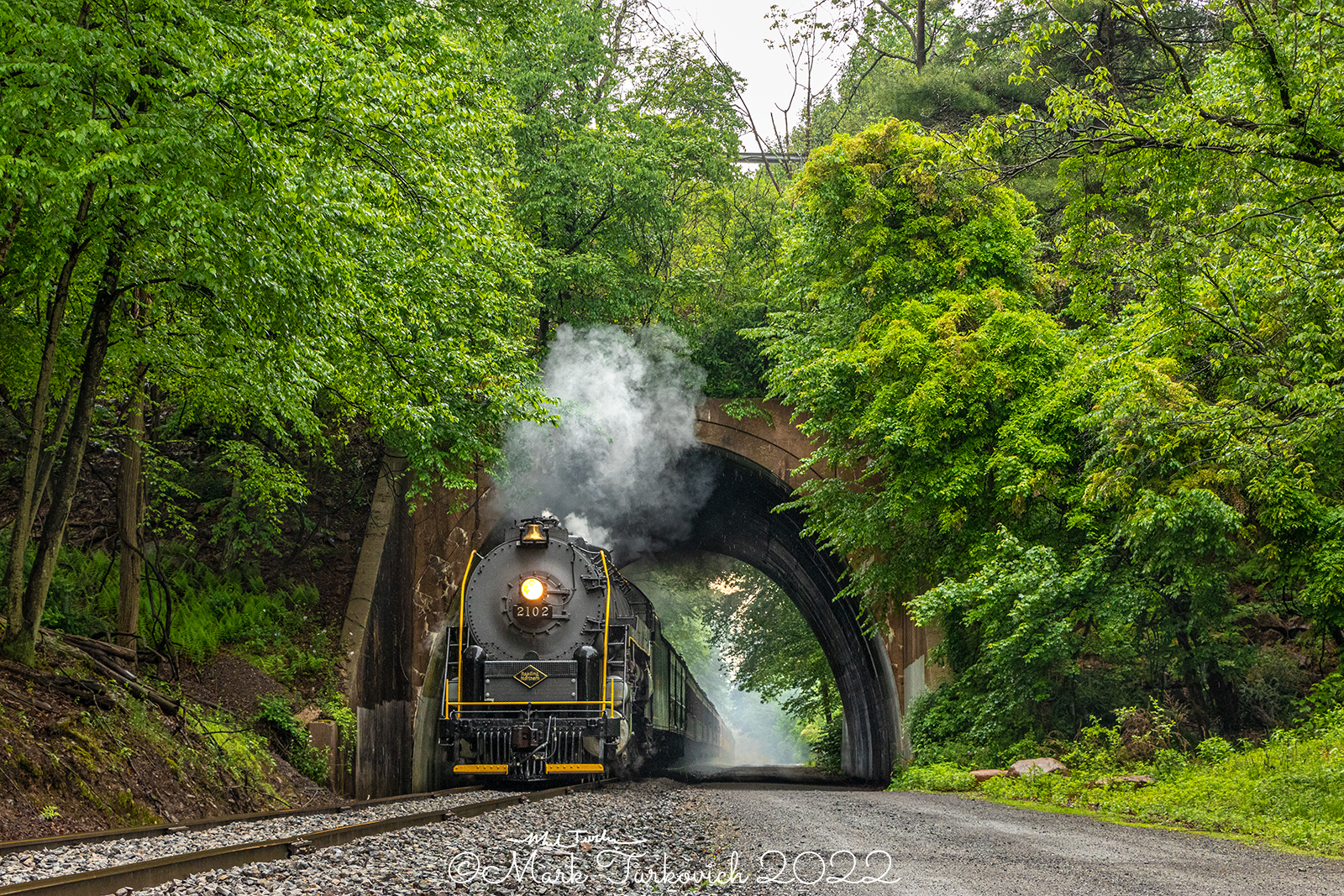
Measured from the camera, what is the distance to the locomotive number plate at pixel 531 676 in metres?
14.4

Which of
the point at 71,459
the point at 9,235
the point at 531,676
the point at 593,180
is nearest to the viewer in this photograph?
the point at 9,235

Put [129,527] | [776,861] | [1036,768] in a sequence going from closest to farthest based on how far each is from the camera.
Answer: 1. [776,861]
2. [129,527]
3. [1036,768]

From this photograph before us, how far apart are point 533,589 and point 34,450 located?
7250 millimetres

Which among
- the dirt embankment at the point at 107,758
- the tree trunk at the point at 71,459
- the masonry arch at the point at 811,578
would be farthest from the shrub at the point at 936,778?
the tree trunk at the point at 71,459

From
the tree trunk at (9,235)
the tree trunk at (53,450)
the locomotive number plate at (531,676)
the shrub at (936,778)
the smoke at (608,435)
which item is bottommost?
the shrub at (936,778)

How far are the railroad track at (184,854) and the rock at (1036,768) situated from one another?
6.85 m

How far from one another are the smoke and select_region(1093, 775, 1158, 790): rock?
35.4 feet

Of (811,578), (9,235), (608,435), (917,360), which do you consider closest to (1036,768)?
(917,360)

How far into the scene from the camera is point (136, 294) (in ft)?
34.0

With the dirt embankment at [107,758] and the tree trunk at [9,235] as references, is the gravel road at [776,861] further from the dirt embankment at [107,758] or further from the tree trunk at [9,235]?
the tree trunk at [9,235]

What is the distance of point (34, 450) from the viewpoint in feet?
28.9

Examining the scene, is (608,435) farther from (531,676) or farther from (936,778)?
(936,778)

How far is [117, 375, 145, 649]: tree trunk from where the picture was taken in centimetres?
1117

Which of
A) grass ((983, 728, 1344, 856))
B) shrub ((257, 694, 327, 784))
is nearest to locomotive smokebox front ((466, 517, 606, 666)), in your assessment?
shrub ((257, 694, 327, 784))
